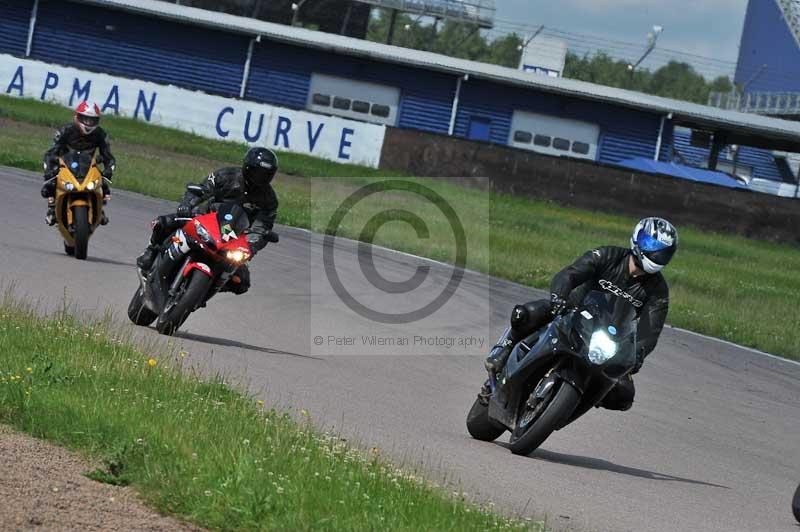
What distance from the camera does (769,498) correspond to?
8414 mm

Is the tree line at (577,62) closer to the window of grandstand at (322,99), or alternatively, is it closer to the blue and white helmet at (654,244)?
the window of grandstand at (322,99)

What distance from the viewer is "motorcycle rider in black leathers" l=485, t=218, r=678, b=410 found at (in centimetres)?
824

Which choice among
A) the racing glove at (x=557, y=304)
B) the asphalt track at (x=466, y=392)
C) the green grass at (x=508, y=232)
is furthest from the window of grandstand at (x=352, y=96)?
the racing glove at (x=557, y=304)

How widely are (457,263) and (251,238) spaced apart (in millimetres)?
11644

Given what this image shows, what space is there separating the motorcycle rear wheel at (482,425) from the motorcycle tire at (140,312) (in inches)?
141

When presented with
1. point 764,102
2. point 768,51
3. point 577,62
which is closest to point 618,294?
point 764,102

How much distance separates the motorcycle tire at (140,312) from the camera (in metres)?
11.5

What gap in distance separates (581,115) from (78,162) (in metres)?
35.4

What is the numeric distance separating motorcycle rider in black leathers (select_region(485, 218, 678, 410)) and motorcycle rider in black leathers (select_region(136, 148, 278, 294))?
332 centimetres

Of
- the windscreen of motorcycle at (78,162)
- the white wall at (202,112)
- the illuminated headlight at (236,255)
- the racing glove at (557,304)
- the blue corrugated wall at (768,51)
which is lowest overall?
the illuminated headlight at (236,255)

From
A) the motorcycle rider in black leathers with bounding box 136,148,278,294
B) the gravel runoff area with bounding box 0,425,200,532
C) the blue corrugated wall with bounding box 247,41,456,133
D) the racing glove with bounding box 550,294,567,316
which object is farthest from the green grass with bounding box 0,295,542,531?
the blue corrugated wall with bounding box 247,41,456,133

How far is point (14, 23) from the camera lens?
163 ft

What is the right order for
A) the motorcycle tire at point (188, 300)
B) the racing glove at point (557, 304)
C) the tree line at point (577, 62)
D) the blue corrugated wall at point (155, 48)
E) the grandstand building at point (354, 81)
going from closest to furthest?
the racing glove at point (557, 304) → the motorcycle tire at point (188, 300) → the grandstand building at point (354, 81) → the blue corrugated wall at point (155, 48) → the tree line at point (577, 62)

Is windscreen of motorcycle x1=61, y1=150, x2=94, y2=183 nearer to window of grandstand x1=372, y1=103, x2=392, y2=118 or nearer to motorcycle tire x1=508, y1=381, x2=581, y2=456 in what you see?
motorcycle tire x1=508, y1=381, x2=581, y2=456
